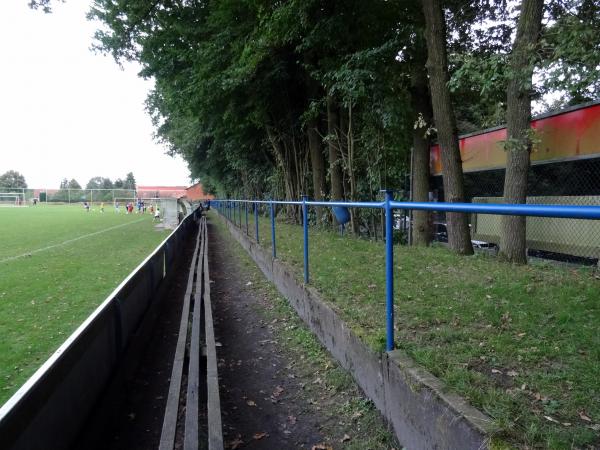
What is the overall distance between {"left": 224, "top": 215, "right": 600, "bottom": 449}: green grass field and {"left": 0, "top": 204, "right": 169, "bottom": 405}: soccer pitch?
315cm

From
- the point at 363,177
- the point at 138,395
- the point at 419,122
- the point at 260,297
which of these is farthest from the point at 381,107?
the point at 138,395

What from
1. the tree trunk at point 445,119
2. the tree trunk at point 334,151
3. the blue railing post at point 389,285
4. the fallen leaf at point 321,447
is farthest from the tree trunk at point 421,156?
the fallen leaf at point 321,447

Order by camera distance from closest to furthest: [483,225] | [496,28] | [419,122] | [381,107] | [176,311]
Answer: [176,311] → [419,122] → [381,107] → [496,28] → [483,225]

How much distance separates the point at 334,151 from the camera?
12.5 m

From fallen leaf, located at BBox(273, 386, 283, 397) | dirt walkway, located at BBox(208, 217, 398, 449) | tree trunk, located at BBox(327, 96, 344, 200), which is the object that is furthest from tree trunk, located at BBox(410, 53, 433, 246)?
fallen leaf, located at BBox(273, 386, 283, 397)

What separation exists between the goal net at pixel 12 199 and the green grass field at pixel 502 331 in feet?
266

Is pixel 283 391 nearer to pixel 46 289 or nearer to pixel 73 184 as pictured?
pixel 46 289

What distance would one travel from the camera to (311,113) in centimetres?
1189

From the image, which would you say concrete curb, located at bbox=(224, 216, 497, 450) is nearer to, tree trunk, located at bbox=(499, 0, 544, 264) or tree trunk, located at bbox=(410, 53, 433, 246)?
tree trunk, located at bbox=(499, 0, 544, 264)

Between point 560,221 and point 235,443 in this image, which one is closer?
point 235,443

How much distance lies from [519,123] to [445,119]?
135 cm

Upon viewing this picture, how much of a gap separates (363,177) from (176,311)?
8041 mm

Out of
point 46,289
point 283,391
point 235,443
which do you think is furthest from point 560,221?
point 46,289

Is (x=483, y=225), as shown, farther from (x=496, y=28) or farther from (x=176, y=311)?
(x=176, y=311)
